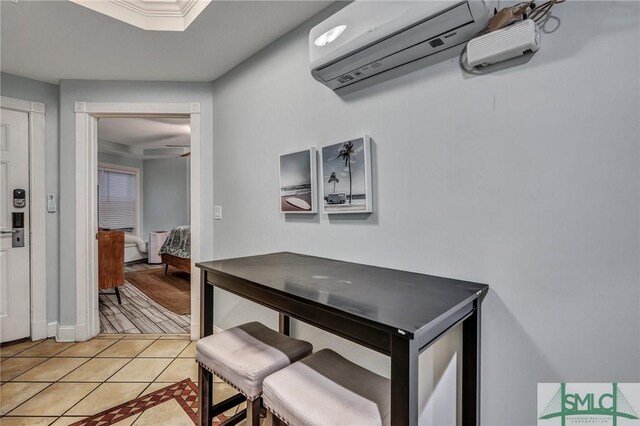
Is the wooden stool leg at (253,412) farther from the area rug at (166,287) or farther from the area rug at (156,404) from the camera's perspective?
the area rug at (166,287)

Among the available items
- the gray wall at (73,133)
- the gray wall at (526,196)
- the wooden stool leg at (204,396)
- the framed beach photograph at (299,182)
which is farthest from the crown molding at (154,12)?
the wooden stool leg at (204,396)

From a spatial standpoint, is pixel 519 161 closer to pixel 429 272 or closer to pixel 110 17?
pixel 429 272

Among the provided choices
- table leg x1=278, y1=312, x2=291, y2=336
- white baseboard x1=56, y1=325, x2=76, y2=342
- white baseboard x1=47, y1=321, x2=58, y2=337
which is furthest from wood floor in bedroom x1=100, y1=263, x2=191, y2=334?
table leg x1=278, y1=312, x2=291, y2=336

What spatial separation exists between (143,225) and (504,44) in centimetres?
709

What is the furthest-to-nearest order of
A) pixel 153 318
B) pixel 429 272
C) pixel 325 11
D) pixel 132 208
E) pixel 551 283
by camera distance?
pixel 132 208
pixel 153 318
pixel 325 11
pixel 429 272
pixel 551 283

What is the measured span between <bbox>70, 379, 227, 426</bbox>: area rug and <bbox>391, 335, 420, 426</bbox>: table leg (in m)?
1.31

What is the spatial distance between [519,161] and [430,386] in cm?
99

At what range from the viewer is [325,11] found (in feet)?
5.64

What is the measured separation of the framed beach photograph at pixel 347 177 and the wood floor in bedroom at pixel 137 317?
2.14 m

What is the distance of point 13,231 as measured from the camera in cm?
257

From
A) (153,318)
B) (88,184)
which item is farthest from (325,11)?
(153,318)

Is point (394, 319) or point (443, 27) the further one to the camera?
point (443, 27)

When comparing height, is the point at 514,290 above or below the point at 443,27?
below

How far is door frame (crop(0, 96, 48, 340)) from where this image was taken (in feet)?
8.66
